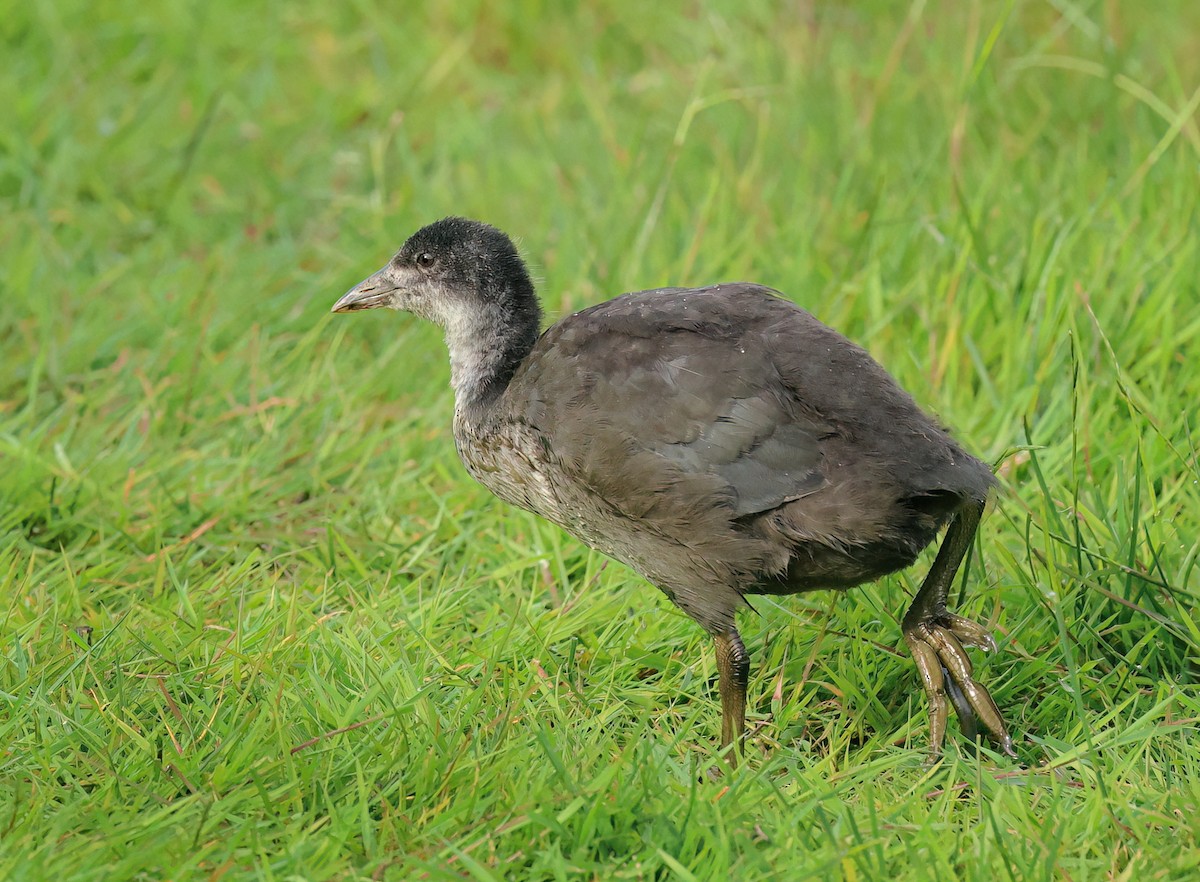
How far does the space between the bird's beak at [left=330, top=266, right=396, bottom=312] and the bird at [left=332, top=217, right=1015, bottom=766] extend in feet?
2.76

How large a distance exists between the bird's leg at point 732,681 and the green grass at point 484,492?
10 cm

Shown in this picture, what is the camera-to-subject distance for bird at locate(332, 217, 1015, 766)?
346 cm

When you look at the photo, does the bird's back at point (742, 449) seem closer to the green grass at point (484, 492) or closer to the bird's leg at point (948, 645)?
the bird's leg at point (948, 645)

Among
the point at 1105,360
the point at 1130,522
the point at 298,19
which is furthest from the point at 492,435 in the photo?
the point at 298,19

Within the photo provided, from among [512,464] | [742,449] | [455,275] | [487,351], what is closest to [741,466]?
[742,449]

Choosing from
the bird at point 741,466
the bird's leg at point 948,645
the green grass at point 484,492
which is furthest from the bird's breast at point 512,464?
the bird's leg at point 948,645

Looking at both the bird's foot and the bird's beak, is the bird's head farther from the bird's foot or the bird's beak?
the bird's foot

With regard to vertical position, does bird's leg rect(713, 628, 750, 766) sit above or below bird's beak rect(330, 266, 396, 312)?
below

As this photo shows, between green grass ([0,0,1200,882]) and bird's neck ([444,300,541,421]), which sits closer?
green grass ([0,0,1200,882])

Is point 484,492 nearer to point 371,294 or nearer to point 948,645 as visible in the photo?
point 371,294

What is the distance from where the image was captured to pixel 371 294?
4.60 meters

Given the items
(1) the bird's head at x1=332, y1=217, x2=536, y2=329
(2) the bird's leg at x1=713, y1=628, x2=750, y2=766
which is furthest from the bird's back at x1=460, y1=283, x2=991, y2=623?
(1) the bird's head at x1=332, y1=217, x2=536, y2=329

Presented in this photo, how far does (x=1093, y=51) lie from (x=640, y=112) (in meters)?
2.10

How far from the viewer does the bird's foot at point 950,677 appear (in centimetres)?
365
